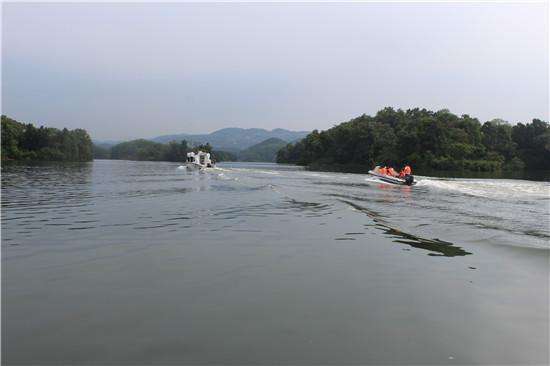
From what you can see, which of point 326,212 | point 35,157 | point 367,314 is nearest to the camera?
point 367,314

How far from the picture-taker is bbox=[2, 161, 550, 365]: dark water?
5.52m

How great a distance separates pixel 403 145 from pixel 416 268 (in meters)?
116

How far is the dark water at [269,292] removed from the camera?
5516mm

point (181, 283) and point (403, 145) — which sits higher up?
point (403, 145)

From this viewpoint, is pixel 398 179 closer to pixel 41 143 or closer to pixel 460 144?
pixel 460 144

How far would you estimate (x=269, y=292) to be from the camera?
303 inches

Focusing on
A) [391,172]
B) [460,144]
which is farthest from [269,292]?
[460,144]

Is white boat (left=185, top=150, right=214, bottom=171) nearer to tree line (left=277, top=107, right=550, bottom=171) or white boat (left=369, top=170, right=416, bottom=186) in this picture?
white boat (left=369, top=170, right=416, bottom=186)

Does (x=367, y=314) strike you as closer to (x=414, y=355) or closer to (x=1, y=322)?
(x=414, y=355)

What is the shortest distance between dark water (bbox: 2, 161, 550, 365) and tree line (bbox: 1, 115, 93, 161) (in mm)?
126834

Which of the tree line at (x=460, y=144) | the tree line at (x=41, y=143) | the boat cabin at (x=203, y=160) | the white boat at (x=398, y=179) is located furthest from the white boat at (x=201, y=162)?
the tree line at (x=41, y=143)

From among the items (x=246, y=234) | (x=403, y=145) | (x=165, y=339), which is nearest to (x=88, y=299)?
(x=165, y=339)

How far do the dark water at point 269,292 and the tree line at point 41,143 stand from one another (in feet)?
416

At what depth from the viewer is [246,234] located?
43.9ft
